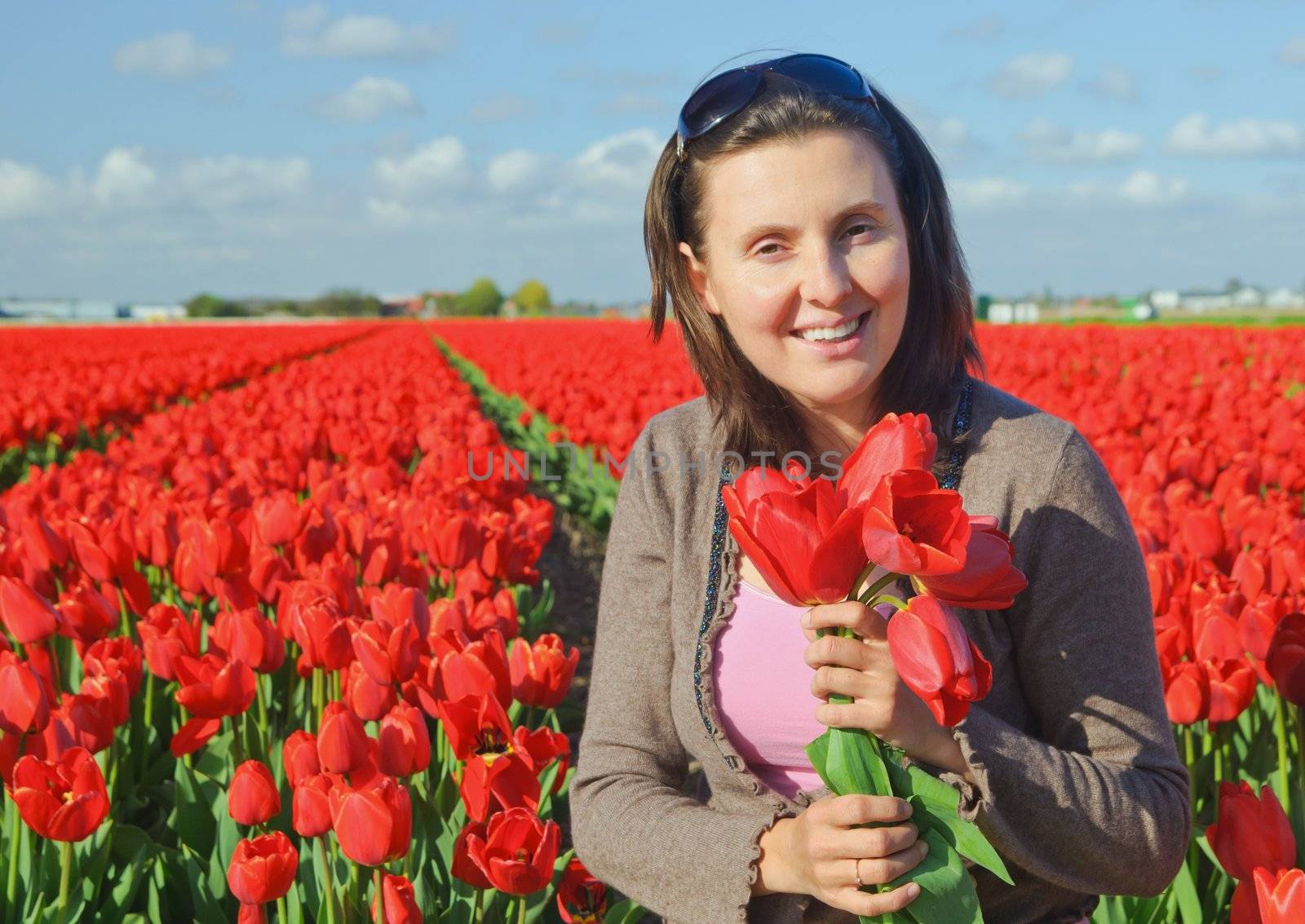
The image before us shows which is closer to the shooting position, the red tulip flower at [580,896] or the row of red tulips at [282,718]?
the row of red tulips at [282,718]

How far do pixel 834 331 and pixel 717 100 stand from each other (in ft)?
1.35

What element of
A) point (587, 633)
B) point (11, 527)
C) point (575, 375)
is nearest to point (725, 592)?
point (11, 527)

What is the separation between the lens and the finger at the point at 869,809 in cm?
114

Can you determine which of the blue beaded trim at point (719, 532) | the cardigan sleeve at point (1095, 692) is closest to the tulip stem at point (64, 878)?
the blue beaded trim at point (719, 532)

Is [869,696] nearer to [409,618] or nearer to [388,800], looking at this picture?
[388,800]

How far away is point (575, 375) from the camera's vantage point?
10516mm

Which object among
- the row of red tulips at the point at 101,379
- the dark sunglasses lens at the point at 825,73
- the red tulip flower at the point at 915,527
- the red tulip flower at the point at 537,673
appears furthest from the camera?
the row of red tulips at the point at 101,379

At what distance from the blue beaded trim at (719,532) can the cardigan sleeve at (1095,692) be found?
0.15 m

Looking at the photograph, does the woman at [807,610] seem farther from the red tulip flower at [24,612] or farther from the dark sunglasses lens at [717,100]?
the red tulip flower at [24,612]

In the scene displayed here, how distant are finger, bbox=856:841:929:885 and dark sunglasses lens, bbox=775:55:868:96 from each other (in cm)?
106

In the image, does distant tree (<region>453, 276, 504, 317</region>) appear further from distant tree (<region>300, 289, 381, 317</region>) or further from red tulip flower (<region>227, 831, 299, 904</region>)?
red tulip flower (<region>227, 831, 299, 904</region>)

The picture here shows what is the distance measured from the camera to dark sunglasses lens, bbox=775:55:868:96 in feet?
5.72

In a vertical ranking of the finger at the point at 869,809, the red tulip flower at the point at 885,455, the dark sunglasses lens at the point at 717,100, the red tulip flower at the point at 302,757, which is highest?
the dark sunglasses lens at the point at 717,100

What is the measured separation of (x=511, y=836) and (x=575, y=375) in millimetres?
8930
